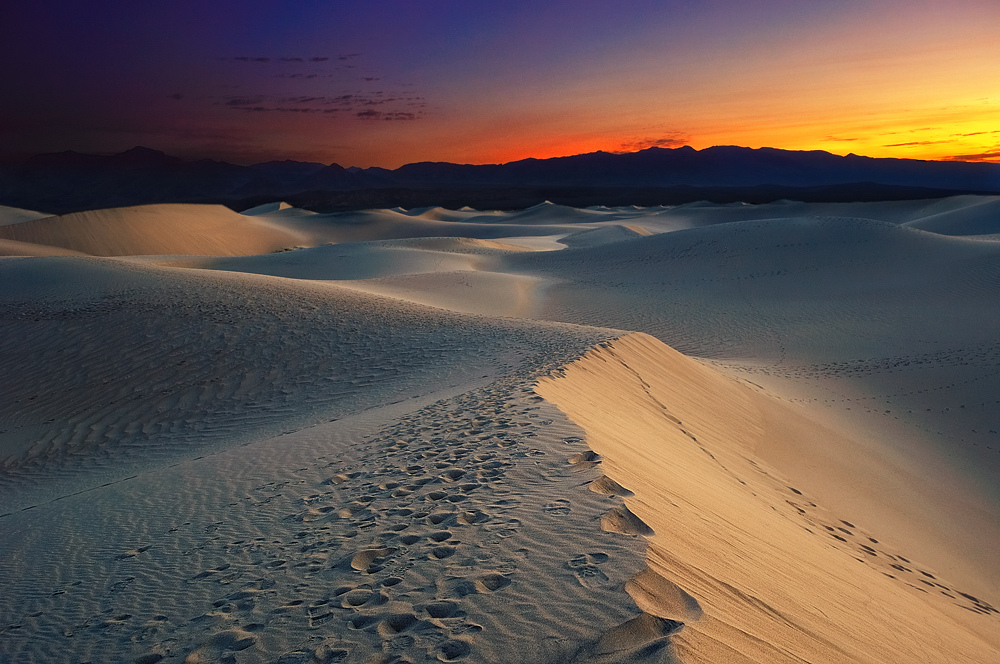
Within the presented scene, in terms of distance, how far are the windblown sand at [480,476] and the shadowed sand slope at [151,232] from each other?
26083mm

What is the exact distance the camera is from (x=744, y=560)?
3.90 meters

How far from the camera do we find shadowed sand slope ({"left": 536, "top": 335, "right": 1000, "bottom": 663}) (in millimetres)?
2984

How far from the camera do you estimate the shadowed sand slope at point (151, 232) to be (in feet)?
126

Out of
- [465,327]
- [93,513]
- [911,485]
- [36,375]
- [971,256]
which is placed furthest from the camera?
[971,256]

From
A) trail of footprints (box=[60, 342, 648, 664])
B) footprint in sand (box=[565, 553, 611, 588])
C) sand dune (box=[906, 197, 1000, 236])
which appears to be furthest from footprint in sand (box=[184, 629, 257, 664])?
sand dune (box=[906, 197, 1000, 236])

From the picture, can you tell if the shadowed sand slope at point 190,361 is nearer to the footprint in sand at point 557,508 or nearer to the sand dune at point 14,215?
the footprint in sand at point 557,508

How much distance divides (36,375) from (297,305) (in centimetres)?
477

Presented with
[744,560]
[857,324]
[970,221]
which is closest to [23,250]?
[857,324]

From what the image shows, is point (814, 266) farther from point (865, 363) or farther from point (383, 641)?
point (383, 641)

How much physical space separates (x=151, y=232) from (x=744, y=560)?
155 feet

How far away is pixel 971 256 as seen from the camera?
74.2 feet

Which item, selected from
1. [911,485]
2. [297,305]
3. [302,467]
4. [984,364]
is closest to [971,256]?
[984,364]

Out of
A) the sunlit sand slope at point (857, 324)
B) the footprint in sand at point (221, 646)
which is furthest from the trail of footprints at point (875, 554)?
the footprint in sand at point (221, 646)

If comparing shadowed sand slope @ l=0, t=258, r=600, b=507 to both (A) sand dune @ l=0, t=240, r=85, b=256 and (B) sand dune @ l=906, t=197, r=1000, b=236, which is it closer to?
(A) sand dune @ l=0, t=240, r=85, b=256
